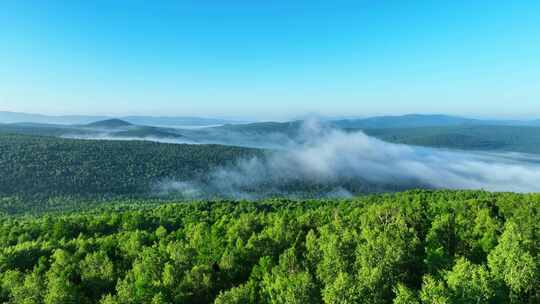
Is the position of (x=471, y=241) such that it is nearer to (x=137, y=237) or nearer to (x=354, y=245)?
(x=354, y=245)

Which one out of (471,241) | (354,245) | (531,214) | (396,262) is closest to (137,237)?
(354,245)

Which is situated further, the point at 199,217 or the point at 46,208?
the point at 46,208

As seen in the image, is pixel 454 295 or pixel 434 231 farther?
pixel 434 231

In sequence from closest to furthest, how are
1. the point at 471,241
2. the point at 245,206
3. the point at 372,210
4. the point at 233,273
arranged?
the point at 233,273, the point at 471,241, the point at 372,210, the point at 245,206

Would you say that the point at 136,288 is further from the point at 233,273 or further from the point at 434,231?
the point at 434,231

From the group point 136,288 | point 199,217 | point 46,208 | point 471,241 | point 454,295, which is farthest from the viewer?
point 46,208

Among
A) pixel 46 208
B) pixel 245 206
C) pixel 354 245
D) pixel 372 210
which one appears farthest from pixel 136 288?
pixel 46 208

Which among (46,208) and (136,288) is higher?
(136,288)

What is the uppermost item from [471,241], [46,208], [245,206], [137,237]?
[471,241]

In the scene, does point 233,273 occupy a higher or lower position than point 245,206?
higher
